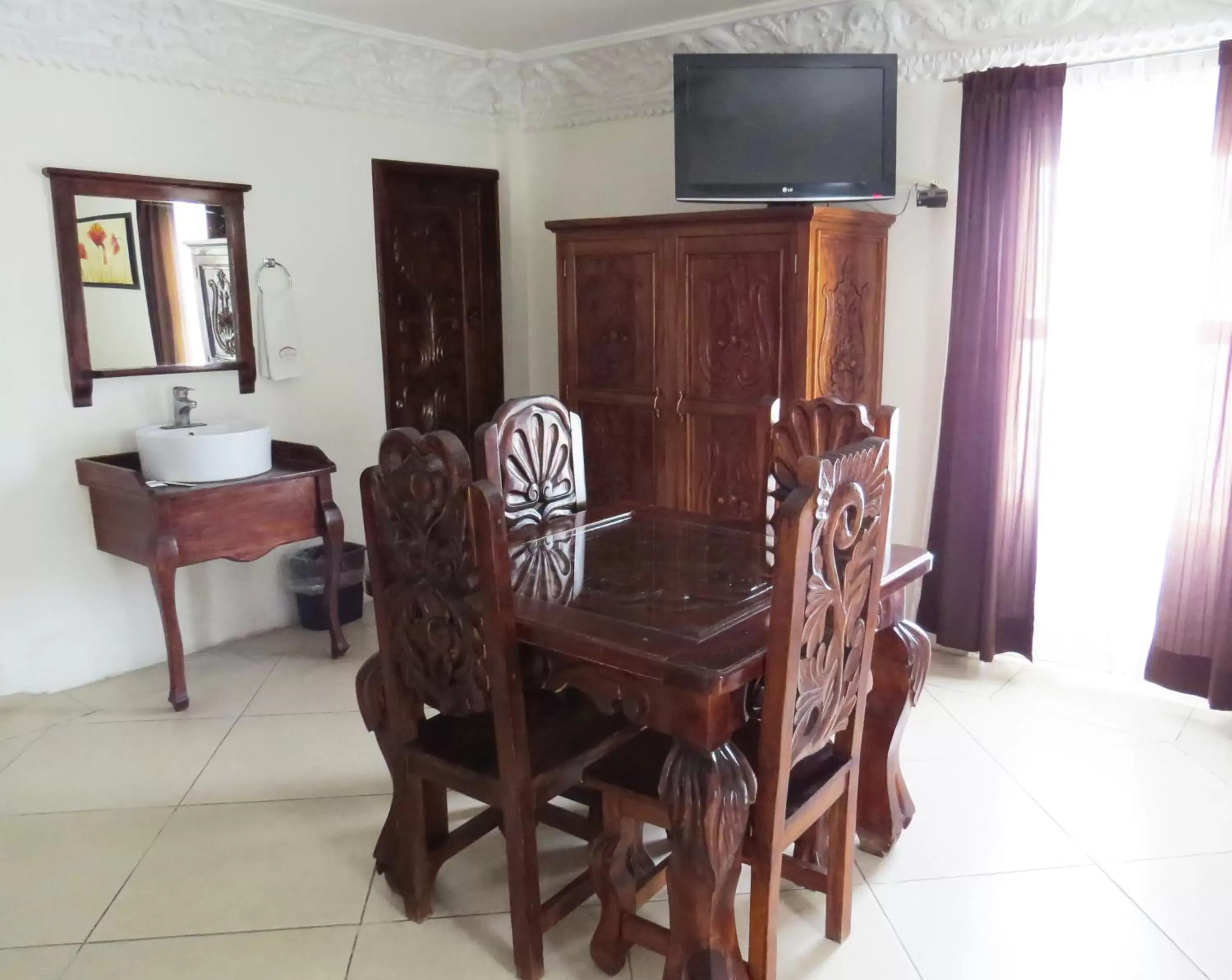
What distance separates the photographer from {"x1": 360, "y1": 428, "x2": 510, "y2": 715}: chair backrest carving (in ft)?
5.79

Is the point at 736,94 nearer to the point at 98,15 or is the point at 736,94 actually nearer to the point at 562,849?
the point at 98,15

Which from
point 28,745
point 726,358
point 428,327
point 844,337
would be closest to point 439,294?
point 428,327

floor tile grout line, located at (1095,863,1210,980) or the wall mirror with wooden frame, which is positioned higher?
the wall mirror with wooden frame

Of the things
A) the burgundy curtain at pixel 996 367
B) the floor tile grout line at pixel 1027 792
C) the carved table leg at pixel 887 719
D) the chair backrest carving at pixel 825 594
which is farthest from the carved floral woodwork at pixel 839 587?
the burgundy curtain at pixel 996 367

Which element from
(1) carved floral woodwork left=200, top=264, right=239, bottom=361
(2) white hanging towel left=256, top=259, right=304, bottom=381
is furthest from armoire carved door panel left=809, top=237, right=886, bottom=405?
(1) carved floral woodwork left=200, top=264, right=239, bottom=361

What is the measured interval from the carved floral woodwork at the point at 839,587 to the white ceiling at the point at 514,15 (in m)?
2.54

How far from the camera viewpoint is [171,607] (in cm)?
312

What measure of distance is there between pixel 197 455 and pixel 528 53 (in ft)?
7.88

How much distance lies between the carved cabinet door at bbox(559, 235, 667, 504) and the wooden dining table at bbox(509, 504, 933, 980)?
138 cm

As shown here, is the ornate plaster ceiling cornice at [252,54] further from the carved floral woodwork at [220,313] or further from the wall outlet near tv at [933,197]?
the wall outlet near tv at [933,197]

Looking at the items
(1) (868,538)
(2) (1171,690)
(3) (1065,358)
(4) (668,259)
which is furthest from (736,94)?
(2) (1171,690)

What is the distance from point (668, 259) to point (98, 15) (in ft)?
6.76

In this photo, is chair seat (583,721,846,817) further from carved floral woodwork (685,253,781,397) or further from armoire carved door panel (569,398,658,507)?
armoire carved door panel (569,398,658,507)

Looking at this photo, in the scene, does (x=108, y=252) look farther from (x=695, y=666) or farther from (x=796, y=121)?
(x=695, y=666)
